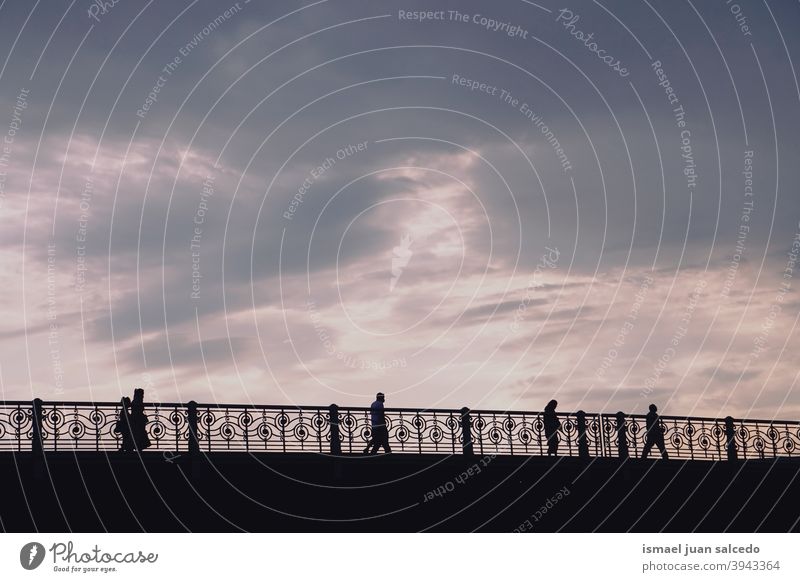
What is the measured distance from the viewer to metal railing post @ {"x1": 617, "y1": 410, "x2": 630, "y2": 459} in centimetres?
3534

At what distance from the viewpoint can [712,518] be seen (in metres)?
35.3

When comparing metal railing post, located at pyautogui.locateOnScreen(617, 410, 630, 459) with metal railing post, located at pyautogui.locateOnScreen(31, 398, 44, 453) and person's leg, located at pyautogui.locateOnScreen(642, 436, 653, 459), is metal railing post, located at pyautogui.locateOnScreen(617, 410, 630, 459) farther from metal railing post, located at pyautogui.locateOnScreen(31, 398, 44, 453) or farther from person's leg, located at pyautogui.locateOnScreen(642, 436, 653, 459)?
metal railing post, located at pyautogui.locateOnScreen(31, 398, 44, 453)

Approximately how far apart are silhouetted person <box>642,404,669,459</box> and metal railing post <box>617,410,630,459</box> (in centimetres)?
66

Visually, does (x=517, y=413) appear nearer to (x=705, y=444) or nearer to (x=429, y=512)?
(x=429, y=512)

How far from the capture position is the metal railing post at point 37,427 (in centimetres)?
2780

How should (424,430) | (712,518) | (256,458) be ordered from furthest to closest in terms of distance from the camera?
(712,518)
(424,430)
(256,458)

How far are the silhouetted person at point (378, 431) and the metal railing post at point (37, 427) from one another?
27.0 feet

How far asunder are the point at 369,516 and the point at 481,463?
3779 mm

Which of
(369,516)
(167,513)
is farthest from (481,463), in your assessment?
(167,513)
